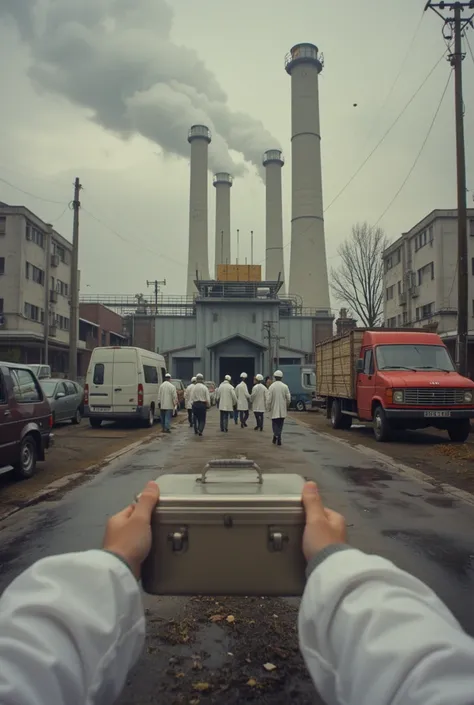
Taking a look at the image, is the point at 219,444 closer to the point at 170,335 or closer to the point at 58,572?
the point at 58,572

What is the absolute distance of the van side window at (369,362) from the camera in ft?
51.1

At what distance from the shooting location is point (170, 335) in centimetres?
5875

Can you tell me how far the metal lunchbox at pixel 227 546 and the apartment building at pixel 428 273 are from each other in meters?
38.1

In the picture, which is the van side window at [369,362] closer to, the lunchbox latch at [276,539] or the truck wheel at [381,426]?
the truck wheel at [381,426]

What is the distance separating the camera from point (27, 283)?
41312 mm

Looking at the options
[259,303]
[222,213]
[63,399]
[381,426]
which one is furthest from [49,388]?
[222,213]

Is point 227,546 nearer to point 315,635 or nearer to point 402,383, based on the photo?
point 315,635

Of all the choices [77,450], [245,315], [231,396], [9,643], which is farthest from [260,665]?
[245,315]

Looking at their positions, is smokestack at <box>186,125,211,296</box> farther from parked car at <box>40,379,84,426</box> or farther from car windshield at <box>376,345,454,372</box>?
car windshield at <box>376,345,454,372</box>

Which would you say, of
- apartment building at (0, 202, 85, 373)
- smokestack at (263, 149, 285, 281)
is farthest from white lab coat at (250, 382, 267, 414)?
smokestack at (263, 149, 285, 281)

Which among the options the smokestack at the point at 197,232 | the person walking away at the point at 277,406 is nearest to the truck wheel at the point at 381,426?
the person walking away at the point at 277,406

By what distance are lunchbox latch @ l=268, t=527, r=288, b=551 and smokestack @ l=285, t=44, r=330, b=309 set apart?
55461 millimetres

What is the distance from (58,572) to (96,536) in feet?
14.6

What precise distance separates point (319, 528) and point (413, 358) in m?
A: 14.1
